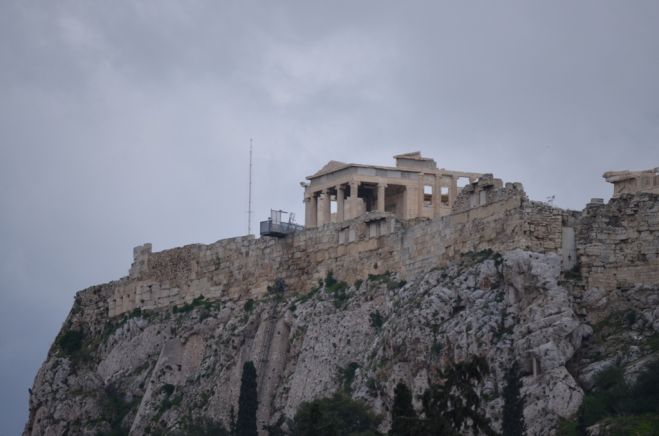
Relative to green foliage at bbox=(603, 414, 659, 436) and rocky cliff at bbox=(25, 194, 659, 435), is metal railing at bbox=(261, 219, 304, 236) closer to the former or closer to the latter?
rocky cliff at bbox=(25, 194, 659, 435)

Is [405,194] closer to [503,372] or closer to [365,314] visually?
[365,314]

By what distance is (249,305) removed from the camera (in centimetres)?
7456

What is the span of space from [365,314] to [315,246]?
626 cm

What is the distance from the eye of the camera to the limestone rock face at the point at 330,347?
57.9m

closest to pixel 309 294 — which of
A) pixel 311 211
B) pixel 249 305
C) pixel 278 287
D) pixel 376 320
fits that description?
pixel 278 287

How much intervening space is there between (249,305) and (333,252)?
4751 millimetres

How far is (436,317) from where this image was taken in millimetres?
61875

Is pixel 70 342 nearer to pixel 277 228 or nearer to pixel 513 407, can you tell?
pixel 277 228

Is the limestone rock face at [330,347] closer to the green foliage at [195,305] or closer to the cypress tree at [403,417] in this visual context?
the green foliage at [195,305]

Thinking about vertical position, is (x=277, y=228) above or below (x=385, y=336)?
above

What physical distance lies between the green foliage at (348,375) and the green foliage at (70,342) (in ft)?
67.2

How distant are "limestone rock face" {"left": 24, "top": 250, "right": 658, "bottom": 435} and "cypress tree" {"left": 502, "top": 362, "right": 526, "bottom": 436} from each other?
484 millimetres

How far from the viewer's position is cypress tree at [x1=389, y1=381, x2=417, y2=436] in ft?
150

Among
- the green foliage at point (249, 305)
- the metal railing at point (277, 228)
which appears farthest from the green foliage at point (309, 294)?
the metal railing at point (277, 228)
